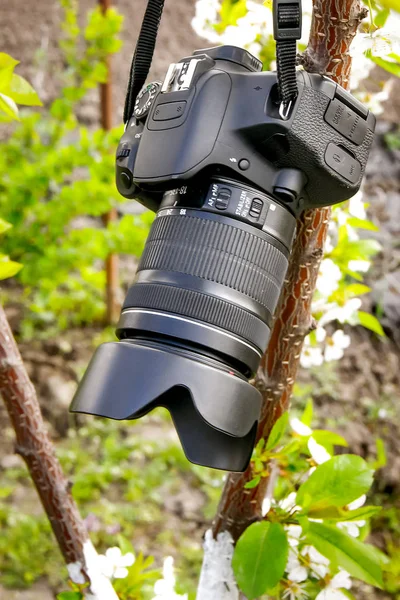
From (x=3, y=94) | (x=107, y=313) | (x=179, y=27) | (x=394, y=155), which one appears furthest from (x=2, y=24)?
(x=3, y=94)

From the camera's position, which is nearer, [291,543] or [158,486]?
[291,543]

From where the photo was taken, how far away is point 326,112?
0.54 m

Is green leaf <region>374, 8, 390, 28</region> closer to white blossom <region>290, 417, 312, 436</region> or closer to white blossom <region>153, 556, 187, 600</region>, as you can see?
white blossom <region>290, 417, 312, 436</region>

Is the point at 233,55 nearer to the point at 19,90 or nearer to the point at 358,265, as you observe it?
the point at 19,90

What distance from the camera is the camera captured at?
1.72 feet

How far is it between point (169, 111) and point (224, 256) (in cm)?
14

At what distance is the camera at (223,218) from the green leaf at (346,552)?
0.12 m

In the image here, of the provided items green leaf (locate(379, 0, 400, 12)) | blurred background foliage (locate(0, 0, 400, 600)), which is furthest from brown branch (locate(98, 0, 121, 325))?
green leaf (locate(379, 0, 400, 12))

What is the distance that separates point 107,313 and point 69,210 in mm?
503

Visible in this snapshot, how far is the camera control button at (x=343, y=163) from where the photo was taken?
558mm

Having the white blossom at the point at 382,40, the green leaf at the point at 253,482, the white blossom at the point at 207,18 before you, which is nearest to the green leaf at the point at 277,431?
the green leaf at the point at 253,482

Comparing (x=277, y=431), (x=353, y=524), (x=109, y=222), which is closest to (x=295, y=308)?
(x=277, y=431)

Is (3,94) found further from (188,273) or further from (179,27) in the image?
(179,27)

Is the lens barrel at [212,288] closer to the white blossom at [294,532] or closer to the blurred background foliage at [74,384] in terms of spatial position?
the white blossom at [294,532]
